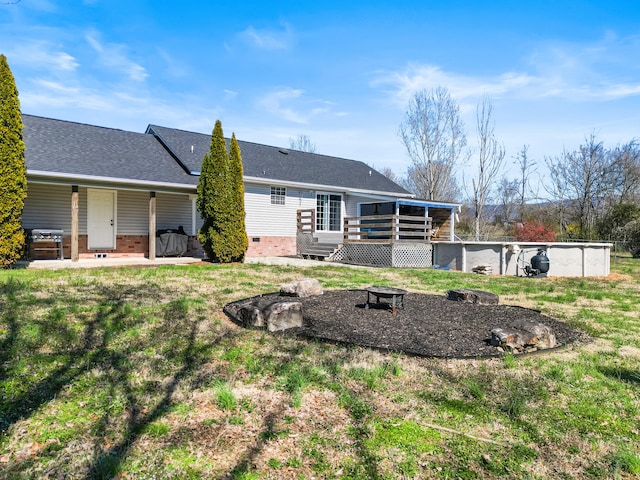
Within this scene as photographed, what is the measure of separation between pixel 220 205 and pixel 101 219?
4619 millimetres

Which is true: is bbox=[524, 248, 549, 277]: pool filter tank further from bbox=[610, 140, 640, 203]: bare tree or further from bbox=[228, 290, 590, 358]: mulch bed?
bbox=[610, 140, 640, 203]: bare tree

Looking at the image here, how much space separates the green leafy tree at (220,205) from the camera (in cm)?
1281

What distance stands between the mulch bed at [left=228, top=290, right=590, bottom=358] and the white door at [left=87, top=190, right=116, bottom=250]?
374 inches

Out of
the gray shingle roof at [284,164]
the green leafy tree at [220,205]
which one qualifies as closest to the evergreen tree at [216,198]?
the green leafy tree at [220,205]

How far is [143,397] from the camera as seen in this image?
3143 mm

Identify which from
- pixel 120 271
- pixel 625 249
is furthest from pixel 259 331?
pixel 625 249

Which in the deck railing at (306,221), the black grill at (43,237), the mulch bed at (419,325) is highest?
the deck railing at (306,221)

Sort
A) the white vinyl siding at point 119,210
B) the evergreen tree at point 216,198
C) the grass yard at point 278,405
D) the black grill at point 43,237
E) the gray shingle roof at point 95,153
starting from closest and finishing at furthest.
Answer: the grass yard at point 278,405
the black grill at point 43,237
the gray shingle roof at point 95,153
the white vinyl siding at point 119,210
the evergreen tree at point 216,198

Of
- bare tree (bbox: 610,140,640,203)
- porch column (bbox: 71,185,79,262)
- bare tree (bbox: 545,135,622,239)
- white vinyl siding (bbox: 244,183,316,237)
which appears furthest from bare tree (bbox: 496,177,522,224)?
porch column (bbox: 71,185,79,262)

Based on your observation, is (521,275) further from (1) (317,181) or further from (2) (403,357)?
(2) (403,357)

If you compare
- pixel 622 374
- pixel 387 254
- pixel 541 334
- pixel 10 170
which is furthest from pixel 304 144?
pixel 622 374

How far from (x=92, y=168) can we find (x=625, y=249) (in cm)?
2800

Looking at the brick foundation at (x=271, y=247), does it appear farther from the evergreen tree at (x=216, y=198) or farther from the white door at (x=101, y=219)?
the white door at (x=101, y=219)

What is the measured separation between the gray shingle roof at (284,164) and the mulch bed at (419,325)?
10969mm
